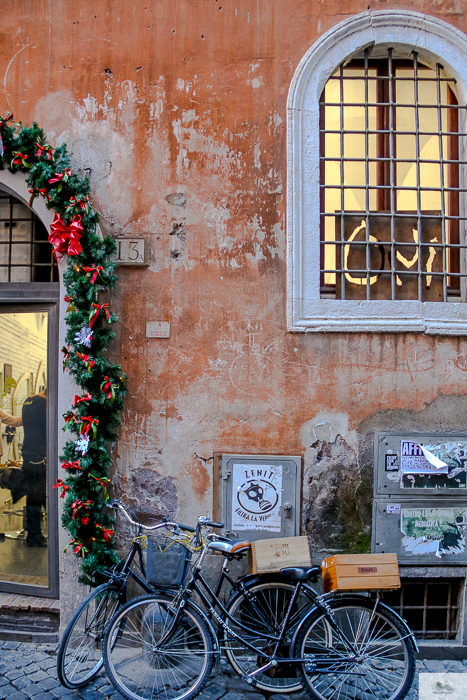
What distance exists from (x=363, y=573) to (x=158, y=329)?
234 cm

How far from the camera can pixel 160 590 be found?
3.60 metres

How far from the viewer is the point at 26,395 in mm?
4902

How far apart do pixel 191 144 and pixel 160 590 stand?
3379 millimetres

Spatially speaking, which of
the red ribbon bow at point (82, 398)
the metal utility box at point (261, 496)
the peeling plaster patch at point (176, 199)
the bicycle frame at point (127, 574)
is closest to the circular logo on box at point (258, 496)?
the metal utility box at point (261, 496)

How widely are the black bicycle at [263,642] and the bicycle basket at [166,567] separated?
41 millimetres

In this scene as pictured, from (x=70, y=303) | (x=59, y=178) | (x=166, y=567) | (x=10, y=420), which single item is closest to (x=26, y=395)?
(x=10, y=420)

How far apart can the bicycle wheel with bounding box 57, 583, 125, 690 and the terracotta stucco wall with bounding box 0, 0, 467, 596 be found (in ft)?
2.61

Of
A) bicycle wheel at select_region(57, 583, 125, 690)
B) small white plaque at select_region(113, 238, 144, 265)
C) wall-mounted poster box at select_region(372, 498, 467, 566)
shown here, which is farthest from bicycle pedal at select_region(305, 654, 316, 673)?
small white plaque at select_region(113, 238, 144, 265)

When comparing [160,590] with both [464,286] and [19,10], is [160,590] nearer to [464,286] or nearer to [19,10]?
[464,286]

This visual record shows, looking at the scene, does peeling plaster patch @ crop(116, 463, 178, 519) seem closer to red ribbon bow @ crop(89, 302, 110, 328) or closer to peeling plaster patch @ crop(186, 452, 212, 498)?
peeling plaster patch @ crop(186, 452, 212, 498)

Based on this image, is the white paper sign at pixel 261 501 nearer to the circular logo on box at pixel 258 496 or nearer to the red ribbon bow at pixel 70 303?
the circular logo on box at pixel 258 496

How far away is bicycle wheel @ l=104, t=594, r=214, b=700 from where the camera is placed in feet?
11.5

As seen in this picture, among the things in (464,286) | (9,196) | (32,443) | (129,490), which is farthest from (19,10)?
(464,286)

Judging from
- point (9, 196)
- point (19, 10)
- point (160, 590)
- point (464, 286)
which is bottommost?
point (160, 590)
